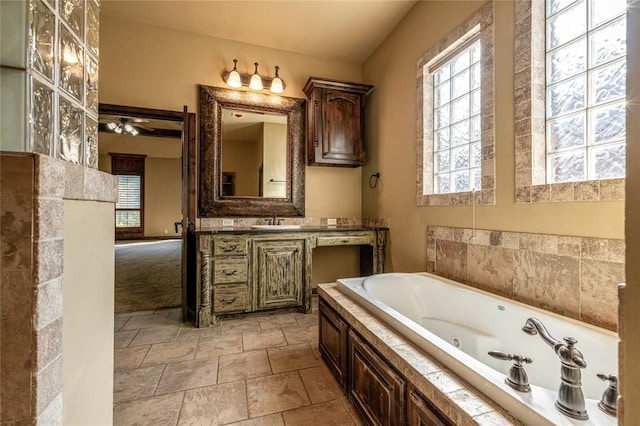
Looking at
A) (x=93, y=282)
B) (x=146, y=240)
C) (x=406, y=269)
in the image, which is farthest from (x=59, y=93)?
(x=146, y=240)

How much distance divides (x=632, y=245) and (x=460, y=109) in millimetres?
2183

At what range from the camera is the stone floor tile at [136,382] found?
5.11 ft

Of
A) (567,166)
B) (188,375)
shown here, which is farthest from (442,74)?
(188,375)

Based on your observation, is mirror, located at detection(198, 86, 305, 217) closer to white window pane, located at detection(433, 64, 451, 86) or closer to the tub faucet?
white window pane, located at detection(433, 64, 451, 86)

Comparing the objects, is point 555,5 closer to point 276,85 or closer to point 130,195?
point 276,85

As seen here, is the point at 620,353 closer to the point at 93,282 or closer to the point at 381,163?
the point at 93,282

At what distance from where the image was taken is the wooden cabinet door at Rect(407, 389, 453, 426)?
0.87m

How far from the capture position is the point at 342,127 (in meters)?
3.19

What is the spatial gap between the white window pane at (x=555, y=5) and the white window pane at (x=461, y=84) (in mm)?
598

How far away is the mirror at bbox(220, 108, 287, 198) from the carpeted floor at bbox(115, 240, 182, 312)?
1.51 meters

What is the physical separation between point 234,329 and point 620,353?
252 cm

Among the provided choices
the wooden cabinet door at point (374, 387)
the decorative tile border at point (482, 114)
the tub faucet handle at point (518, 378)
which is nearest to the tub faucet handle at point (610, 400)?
the tub faucet handle at point (518, 378)

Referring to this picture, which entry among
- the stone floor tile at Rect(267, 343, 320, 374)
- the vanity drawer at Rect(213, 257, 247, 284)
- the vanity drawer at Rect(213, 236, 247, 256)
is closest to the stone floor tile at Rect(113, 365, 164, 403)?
the stone floor tile at Rect(267, 343, 320, 374)

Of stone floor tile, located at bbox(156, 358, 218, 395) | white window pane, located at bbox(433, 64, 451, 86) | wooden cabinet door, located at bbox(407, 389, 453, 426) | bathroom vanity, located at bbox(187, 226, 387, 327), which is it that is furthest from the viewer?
bathroom vanity, located at bbox(187, 226, 387, 327)
